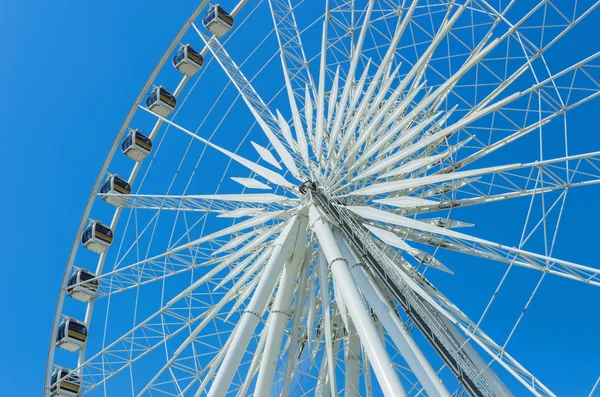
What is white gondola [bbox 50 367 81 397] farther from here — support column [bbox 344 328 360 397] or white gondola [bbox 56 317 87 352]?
support column [bbox 344 328 360 397]

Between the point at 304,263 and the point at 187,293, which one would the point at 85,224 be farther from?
the point at 304,263

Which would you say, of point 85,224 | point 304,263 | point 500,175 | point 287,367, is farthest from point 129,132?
point 500,175

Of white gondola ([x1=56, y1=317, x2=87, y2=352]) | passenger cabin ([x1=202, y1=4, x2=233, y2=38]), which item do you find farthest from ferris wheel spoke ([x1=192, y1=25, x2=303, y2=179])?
white gondola ([x1=56, y1=317, x2=87, y2=352])

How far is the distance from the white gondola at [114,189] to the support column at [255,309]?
746 centimetres

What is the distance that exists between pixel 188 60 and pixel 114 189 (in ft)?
15.1

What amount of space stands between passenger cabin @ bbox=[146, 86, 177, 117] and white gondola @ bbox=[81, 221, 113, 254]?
3.83m

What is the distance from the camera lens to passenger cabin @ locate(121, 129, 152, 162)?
21.8 meters

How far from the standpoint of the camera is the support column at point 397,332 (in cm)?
1192

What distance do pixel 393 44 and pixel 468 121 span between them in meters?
2.40

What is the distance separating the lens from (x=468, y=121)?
14.9 m

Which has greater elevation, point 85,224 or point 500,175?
point 500,175

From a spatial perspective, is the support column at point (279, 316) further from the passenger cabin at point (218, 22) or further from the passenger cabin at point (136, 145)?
the passenger cabin at point (218, 22)

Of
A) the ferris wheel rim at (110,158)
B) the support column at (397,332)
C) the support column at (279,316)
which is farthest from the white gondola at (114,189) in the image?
the support column at (397,332)

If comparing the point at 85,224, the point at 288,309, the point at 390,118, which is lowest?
the point at 85,224
